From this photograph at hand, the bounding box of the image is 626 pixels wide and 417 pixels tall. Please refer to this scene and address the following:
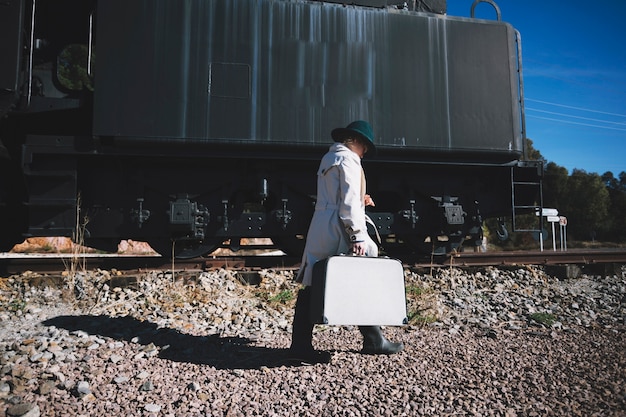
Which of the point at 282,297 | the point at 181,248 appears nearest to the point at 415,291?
the point at 282,297

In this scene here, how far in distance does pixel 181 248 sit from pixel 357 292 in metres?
3.70

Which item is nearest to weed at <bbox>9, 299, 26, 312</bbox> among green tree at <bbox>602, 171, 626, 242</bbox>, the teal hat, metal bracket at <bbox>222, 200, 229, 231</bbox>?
metal bracket at <bbox>222, 200, 229, 231</bbox>

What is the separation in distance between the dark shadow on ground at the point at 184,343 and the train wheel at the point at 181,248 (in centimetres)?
181

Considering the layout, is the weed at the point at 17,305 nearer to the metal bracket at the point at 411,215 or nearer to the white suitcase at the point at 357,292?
the white suitcase at the point at 357,292

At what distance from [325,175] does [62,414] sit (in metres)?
2.01

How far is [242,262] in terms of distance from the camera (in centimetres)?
591

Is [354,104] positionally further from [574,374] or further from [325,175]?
[574,374]

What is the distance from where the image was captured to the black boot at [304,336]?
9.61ft

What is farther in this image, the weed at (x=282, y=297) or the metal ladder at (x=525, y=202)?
the metal ladder at (x=525, y=202)

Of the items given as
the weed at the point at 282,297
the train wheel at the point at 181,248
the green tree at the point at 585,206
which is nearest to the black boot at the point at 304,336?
the weed at the point at 282,297

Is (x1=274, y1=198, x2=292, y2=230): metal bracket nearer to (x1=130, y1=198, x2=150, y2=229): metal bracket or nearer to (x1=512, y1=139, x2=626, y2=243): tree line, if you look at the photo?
(x1=130, y1=198, x2=150, y2=229): metal bracket

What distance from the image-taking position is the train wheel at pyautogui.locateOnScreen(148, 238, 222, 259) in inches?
223

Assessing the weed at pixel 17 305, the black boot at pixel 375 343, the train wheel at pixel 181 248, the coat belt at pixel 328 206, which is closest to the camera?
the coat belt at pixel 328 206

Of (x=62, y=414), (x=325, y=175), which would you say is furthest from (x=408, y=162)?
(x=62, y=414)
